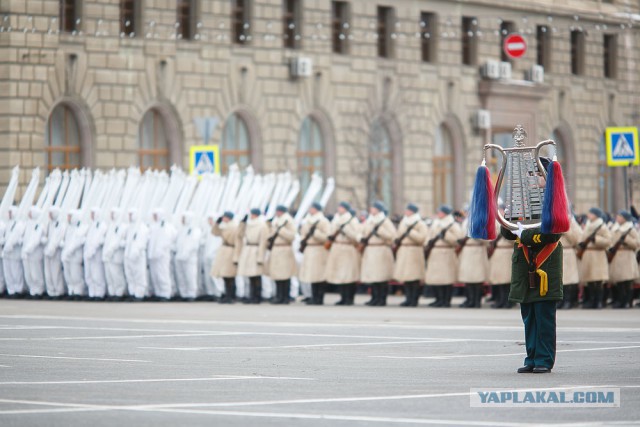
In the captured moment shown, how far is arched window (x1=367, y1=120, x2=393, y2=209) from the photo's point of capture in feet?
165

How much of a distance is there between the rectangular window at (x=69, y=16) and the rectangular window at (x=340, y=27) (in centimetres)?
1038

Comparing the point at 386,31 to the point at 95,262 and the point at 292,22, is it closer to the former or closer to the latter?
the point at 292,22

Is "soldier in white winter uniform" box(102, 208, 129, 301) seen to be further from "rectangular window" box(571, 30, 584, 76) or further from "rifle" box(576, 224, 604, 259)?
"rectangular window" box(571, 30, 584, 76)

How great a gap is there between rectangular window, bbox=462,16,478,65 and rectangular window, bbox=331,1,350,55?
591 centimetres

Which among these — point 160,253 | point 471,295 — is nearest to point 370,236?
point 471,295

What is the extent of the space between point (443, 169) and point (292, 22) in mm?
8652

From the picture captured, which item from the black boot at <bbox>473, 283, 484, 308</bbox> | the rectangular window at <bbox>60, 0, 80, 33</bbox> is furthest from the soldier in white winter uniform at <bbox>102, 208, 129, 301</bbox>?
the rectangular window at <bbox>60, 0, 80, 33</bbox>

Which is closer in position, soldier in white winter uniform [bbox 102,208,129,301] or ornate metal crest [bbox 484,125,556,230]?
ornate metal crest [bbox 484,125,556,230]

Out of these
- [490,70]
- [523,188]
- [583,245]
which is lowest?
[583,245]

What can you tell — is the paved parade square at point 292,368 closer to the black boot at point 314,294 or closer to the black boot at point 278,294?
the black boot at point 314,294

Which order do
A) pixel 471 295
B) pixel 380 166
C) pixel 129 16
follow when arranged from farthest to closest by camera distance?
pixel 380 166 → pixel 129 16 → pixel 471 295

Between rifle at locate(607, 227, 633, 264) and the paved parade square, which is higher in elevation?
rifle at locate(607, 227, 633, 264)

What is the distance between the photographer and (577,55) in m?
61.8

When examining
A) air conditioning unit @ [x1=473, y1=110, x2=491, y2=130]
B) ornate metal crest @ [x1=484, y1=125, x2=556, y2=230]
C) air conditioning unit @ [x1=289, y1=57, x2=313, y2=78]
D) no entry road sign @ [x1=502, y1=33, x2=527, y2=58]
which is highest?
no entry road sign @ [x1=502, y1=33, x2=527, y2=58]
